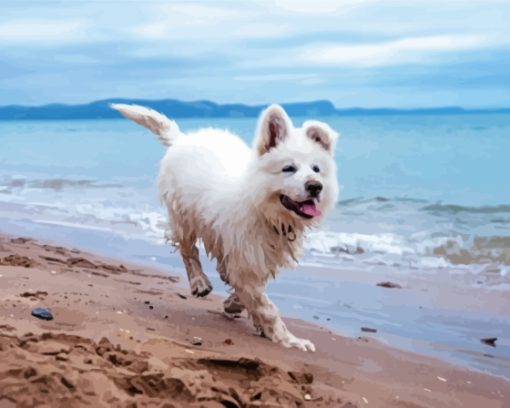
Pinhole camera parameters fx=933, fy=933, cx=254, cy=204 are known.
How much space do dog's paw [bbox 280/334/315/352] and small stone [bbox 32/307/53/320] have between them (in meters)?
1.38

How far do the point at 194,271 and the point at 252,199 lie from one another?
122 cm

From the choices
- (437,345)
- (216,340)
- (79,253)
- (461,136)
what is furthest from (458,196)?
(461,136)

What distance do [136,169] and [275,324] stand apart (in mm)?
17535

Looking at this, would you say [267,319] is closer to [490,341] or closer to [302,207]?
[302,207]

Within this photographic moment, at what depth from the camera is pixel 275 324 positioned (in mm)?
5480

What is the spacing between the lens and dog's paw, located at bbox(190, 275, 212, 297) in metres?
6.29

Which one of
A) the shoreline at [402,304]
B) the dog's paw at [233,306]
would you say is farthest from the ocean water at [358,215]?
the dog's paw at [233,306]

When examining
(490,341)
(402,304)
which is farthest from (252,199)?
(402,304)

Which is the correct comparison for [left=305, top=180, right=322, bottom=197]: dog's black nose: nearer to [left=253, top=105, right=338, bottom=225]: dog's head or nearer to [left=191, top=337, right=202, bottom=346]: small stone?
[left=253, top=105, right=338, bottom=225]: dog's head

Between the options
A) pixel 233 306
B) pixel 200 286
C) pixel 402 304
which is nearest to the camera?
pixel 233 306

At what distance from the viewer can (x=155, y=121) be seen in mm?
6570

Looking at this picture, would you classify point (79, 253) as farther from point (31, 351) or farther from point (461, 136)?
point (461, 136)

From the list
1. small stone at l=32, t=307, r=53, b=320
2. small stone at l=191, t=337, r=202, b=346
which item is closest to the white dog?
small stone at l=191, t=337, r=202, b=346

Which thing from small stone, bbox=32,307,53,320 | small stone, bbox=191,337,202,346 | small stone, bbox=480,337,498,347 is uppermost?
small stone, bbox=32,307,53,320
